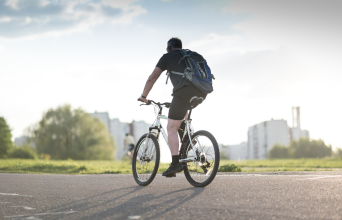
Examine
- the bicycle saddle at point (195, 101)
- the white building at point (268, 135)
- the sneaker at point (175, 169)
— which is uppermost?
the white building at point (268, 135)

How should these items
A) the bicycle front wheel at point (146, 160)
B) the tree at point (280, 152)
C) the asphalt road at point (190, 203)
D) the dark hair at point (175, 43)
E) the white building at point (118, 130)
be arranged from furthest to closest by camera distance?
1. the white building at point (118, 130)
2. the tree at point (280, 152)
3. the bicycle front wheel at point (146, 160)
4. the dark hair at point (175, 43)
5. the asphalt road at point (190, 203)

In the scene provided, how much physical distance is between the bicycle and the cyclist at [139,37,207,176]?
8 centimetres

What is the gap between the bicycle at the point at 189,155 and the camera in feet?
15.2

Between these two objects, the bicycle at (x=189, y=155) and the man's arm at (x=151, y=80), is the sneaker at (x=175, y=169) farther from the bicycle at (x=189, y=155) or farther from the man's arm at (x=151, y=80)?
the man's arm at (x=151, y=80)

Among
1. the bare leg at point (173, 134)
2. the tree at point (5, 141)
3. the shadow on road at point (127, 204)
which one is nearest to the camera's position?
the shadow on road at point (127, 204)

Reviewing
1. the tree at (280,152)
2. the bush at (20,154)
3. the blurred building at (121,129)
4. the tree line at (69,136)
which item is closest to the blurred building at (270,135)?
the tree at (280,152)

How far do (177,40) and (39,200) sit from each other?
9.19 ft

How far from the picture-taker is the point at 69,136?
4888 centimetres

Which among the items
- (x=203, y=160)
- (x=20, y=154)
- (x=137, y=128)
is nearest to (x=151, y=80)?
(x=203, y=160)

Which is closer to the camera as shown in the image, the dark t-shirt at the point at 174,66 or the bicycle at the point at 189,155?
the bicycle at the point at 189,155

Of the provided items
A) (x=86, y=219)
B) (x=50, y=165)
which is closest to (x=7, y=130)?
(x=50, y=165)

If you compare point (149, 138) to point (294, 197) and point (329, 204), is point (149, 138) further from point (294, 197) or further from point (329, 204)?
point (329, 204)

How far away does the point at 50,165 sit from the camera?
12078 millimetres

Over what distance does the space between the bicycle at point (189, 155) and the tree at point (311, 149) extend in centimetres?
9067
